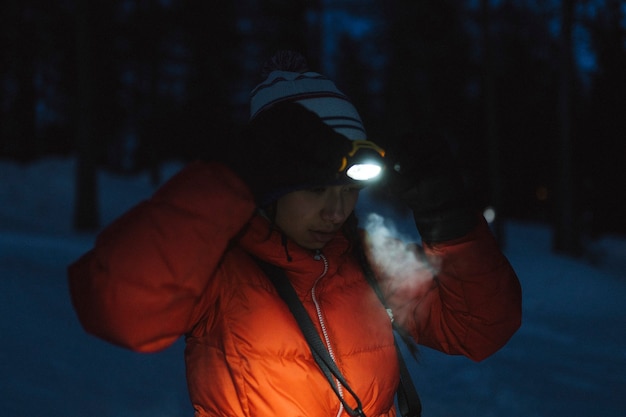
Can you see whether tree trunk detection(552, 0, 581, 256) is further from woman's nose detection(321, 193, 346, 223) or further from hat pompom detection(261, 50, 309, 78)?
woman's nose detection(321, 193, 346, 223)

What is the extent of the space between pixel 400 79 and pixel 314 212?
20109mm

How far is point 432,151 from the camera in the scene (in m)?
1.61

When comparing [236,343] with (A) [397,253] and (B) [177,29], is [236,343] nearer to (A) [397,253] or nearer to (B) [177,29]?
(A) [397,253]

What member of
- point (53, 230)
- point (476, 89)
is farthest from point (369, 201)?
point (53, 230)

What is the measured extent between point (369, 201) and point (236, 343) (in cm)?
2049

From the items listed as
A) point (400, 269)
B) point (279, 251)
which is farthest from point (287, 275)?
point (400, 269)

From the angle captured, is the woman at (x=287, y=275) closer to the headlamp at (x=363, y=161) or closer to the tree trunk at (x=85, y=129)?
the headlamp at (x=363, y=161)

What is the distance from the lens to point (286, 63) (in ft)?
6.68

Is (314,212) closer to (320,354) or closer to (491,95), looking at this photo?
(320,354)

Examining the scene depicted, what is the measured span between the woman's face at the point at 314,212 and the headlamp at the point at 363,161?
0.50 feet

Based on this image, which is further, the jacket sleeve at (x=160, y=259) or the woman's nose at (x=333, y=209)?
the woman's nose at (x=333, y=209)

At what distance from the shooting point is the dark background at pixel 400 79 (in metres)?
15.4

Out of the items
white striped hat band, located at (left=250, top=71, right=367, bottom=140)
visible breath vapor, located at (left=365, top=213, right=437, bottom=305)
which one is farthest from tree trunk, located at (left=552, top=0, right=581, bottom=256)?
white striped hat band, located at (left=250, top=71, right=367, bottom=140)

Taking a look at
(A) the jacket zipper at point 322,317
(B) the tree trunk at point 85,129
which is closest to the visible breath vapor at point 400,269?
(A) the jacket zipper at point 322,317
